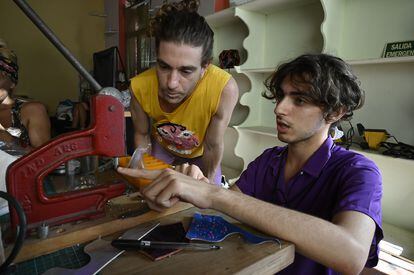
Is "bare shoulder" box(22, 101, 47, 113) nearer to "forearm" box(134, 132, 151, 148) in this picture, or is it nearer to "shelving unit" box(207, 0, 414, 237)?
"forearm" box(134, 132, 151, 148)

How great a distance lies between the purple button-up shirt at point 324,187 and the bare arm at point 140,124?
2.38ft

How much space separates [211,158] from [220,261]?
1052mm

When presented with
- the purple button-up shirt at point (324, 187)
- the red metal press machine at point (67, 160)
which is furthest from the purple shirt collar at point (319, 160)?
the red metal press machine at point (67, 160)

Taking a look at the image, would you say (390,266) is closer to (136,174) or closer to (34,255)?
(136,174)

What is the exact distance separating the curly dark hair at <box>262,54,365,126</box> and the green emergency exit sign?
709 mm

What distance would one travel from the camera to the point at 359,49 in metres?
1.76

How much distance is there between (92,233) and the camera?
2.19ft

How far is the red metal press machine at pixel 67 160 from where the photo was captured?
0.64m

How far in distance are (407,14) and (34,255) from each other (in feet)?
6.27

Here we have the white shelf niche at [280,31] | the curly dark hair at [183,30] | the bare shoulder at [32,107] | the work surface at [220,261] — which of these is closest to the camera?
the work surface at [220,261]

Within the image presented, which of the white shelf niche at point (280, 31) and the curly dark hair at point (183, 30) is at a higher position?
the white shelf niche at point (280, 31)

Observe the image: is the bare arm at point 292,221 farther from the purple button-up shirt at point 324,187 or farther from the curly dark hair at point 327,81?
the curly dark hair at point 327,81

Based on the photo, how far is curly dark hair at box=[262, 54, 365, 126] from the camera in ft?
3.14

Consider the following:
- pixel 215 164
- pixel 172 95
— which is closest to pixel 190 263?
pixel 172 95
